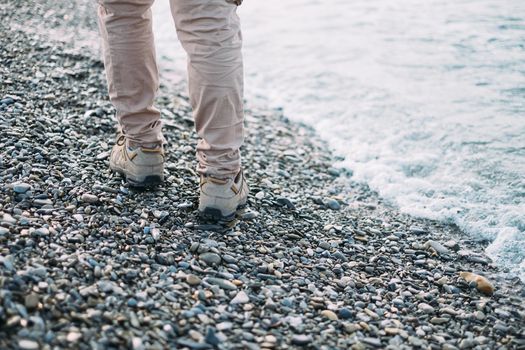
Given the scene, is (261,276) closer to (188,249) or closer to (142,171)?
(188,249)

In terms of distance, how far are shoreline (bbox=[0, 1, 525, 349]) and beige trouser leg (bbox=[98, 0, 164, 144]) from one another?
496 millimetres

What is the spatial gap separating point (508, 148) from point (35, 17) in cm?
597

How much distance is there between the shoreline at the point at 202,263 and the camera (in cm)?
276

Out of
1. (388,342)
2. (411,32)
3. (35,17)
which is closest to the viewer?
(388,342)

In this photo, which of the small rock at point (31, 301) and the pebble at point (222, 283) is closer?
the small rock at point (31, 301)

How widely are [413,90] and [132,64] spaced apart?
4986 mm

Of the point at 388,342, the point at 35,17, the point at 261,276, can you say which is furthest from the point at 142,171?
the point at 35,17

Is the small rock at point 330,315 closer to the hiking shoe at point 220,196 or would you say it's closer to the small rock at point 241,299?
the small rock at point 241,299

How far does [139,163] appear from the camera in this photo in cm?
384

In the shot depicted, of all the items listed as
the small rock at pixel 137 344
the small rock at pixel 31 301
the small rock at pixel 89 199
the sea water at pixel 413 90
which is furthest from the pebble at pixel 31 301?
the sea water at pixel 413 90

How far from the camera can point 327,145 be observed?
245 inches

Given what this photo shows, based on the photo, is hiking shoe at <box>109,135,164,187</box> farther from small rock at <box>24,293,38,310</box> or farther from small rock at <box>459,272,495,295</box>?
small rock at <box>459,272,495,295</box>

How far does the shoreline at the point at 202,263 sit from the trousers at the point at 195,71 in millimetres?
508

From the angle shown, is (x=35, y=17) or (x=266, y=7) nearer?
(x=35, y=17)
